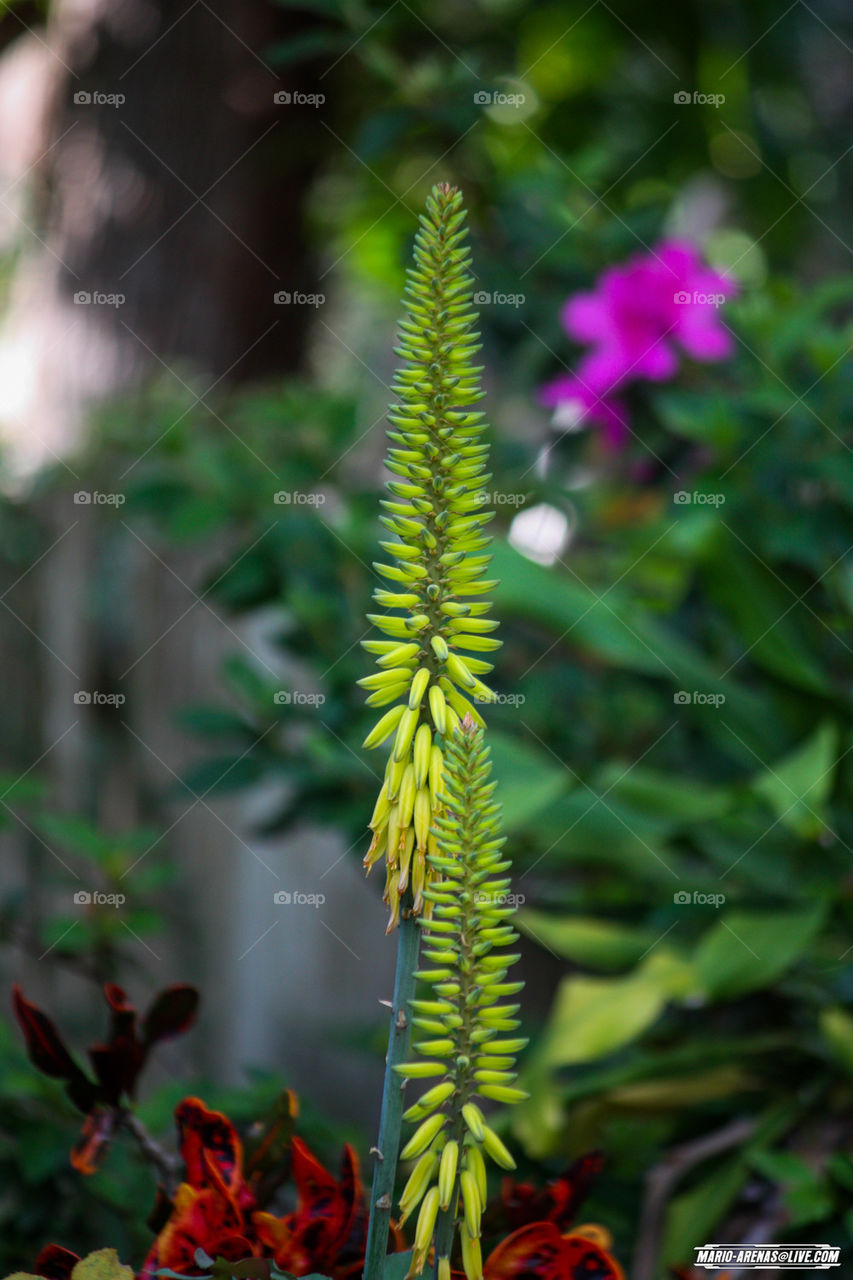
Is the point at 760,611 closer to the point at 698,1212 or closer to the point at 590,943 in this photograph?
the point at 590,943

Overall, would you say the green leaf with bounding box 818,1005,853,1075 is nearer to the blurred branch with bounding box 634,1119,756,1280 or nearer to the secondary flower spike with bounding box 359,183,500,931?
the blurred branch with bounding box 634,1119,756,1280

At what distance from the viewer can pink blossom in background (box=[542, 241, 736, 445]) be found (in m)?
1.82

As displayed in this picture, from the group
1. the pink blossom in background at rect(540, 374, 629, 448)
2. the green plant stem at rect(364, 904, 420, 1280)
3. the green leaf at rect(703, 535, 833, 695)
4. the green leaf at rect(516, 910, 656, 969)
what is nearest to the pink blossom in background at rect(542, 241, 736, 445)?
the pink blossom in background at rect(540, 374, 629, 448)

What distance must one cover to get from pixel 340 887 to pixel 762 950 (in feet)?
4.85

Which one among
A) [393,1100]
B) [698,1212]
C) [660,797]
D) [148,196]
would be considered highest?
[148,196]

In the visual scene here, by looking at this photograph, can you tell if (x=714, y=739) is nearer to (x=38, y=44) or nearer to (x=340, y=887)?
(x=340, y=887)

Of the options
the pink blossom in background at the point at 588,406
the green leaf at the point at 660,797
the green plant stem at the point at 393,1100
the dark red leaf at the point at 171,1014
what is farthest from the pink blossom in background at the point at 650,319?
the green plant stem at the point at 393,1100

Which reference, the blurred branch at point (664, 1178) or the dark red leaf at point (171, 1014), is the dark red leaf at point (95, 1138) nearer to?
the dark red leaf at point (171, 1014)

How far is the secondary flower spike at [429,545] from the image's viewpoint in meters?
0.49

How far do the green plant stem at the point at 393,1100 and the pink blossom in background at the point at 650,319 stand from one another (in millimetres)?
1491

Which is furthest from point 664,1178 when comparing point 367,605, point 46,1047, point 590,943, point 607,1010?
point 367,605

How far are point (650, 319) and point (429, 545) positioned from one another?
1448mm

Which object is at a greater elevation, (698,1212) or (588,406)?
(588,406)

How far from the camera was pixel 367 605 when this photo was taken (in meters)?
1.79
